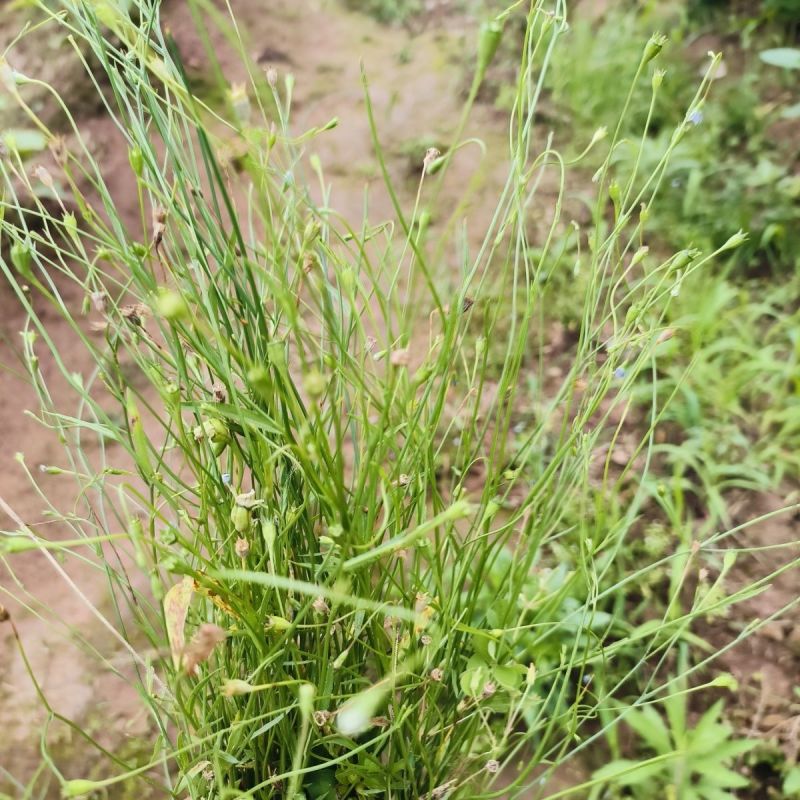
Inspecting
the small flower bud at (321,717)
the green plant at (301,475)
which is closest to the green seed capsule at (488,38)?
the green plant at (301,475)

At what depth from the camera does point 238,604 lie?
0.57 metres

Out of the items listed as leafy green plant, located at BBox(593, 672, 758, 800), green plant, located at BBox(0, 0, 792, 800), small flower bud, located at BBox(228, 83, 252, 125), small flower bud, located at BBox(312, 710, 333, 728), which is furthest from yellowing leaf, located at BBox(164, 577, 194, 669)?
leafy green plant, located at BBox(593, 672, 758, 800)

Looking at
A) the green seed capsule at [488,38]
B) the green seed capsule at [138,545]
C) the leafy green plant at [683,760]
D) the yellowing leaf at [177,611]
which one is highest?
the green seed capsule at [488,38]

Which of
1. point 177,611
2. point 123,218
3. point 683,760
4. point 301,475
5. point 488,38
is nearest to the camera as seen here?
point 488,38

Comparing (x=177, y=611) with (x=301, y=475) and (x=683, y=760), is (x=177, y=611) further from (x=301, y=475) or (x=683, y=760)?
(x=683, y=760)

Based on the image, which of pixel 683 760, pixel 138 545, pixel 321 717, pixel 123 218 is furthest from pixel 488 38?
pixel 123 218

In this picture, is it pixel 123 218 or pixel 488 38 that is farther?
pixel 123 218

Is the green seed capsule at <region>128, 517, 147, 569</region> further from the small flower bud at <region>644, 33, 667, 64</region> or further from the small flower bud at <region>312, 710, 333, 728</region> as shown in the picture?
the small flower bud at <region>644, 33, 667, 64</region>

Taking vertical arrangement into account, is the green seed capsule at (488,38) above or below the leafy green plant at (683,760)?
above

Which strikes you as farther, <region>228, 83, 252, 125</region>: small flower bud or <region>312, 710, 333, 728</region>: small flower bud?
<region>312, 710, 333, 728</region>: small flower bud

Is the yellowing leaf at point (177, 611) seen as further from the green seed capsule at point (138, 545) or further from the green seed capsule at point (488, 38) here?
the green seed capsule at point (488, 38)

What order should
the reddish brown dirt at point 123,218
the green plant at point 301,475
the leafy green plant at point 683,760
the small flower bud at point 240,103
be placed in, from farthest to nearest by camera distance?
the reddish brown dirt at point 123,218
the leafy green plant at point 683,760
the green plant at point 301,475
the small flower bud at point 240,103

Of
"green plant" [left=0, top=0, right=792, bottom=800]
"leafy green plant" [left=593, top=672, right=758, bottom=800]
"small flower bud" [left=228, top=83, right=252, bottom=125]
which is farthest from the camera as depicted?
"leafy green plant" [left=593, top=672, right=758, bottom=800]

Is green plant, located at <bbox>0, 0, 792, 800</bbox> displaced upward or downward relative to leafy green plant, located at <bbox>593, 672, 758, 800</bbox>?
upward
